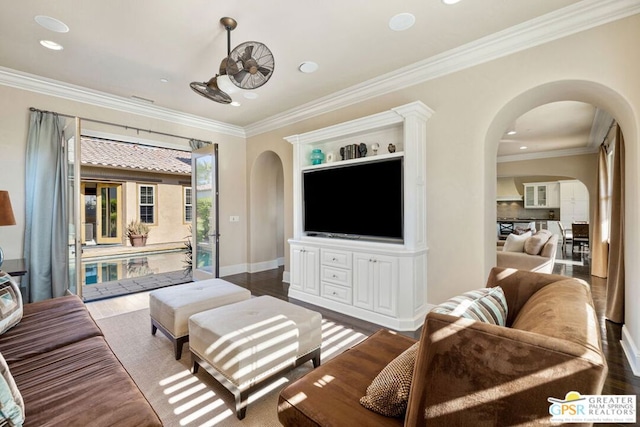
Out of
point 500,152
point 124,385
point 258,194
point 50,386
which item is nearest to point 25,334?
point 50,386

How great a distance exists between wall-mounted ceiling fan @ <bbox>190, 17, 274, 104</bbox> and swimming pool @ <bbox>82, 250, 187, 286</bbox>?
5.06 m

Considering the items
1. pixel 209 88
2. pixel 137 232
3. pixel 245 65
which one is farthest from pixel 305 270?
pixel 137 232

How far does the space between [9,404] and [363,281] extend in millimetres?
3002

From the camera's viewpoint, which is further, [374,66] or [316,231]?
[316,231]

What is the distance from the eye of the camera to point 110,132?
4457mm

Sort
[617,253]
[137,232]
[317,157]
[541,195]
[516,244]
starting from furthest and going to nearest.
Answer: [137,232] → [541,195] → [516,244] → [317,157] → [617,253]

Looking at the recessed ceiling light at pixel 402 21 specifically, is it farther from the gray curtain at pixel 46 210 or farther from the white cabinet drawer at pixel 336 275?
the gray curtain at pixel 46 210

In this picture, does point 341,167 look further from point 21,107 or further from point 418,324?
point 21,107

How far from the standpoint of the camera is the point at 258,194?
244 inches

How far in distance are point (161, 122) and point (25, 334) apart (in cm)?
394

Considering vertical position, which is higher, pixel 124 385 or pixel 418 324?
pixel 124 385

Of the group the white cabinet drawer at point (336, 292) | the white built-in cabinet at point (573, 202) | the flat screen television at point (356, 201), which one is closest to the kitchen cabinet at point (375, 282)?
the white cabinet drawer at point (336, 292)

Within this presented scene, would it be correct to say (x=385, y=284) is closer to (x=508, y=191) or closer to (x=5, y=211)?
(x=5, y=211)

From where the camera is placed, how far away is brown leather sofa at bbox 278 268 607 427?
0.80 meters
